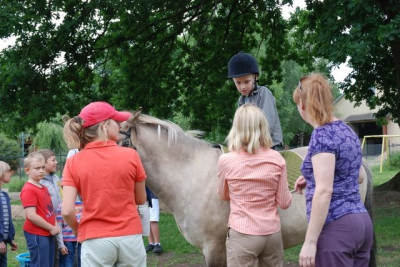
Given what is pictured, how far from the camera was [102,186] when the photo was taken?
329cm

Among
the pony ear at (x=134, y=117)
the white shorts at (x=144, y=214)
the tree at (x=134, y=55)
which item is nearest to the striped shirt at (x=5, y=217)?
the pony ear at (x=134, y=117)

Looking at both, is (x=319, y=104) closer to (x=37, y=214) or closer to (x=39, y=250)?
(x=37, y=214)

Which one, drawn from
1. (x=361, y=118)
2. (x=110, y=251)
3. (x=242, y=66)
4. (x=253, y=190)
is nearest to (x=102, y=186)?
(x=110, y=251)

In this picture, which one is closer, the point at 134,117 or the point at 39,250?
the point at 134,117

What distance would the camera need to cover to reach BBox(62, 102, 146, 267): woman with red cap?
3291 mm

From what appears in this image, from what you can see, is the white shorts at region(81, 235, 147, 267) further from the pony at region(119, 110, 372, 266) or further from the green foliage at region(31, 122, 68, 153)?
the green foliage at region(31, 122, 68, 153)

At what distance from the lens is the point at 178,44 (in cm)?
1442

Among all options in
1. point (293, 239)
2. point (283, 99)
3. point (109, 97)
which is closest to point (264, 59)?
point (109, 97)

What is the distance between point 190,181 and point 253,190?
1063 millimetres

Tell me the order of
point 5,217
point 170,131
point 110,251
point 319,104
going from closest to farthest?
point 319,104 → point 110,251 → point 170,131 → point 5,217

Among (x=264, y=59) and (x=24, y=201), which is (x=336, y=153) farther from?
(x=264, y=59)

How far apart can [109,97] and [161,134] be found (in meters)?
10.1

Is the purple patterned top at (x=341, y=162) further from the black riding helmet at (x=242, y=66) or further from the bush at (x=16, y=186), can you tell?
the bush at (x=16, y=186)

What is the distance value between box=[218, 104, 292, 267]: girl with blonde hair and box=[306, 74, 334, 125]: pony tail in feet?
1.81
